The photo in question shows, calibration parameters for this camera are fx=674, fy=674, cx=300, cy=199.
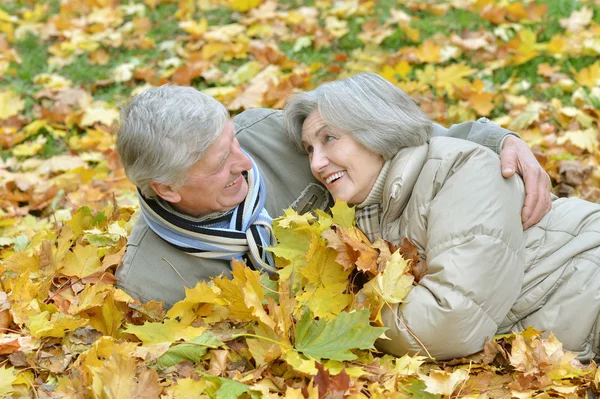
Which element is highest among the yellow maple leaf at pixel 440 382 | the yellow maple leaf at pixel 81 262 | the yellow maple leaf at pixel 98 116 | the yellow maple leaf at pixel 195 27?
the yellow maple leaf at pixel 440 382

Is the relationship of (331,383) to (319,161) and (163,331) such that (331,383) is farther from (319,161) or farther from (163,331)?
(319,161)

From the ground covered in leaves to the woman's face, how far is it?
0.17 m

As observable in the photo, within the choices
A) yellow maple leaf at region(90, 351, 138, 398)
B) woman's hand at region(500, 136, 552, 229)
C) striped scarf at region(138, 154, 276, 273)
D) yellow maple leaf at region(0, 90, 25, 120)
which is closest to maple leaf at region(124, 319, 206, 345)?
yellow maple leaf at region(90, 351, 138, 398)

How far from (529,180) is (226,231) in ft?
4.10

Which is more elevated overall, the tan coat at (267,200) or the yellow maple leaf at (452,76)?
the tan coat at (267,200)

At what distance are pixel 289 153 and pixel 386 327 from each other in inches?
45.2

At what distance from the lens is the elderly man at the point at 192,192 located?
2.50 metres

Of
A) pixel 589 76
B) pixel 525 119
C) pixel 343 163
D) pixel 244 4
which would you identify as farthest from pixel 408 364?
pixel 244 4

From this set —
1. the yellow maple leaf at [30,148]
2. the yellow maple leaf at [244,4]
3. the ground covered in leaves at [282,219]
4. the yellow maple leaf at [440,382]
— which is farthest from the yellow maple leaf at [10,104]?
the yellow maple leaf at [440,382]

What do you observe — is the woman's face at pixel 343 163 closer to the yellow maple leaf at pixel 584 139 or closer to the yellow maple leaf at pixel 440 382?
the yellow maple leaf at pixel 440 382

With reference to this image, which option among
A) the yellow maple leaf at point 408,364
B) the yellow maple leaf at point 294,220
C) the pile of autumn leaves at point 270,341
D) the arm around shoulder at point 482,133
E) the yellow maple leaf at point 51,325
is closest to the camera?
the pile of autumn leaves at point 270,341

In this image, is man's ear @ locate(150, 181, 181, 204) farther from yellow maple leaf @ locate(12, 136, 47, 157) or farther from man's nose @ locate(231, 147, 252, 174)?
yellow maple leaf @ locate(12, 136, 47, 157)

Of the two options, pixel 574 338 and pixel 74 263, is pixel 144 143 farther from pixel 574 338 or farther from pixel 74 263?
pixel 574 338

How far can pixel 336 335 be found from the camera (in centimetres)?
226
